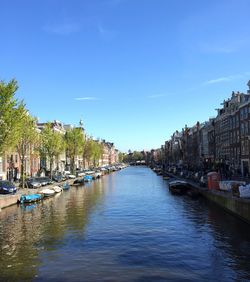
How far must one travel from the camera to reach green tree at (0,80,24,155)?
60062mm

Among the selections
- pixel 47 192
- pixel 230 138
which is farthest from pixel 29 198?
pixel 230 138

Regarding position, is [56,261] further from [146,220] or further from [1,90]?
[1,90]

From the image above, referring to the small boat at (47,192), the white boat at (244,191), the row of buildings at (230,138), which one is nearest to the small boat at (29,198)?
the small boat at (47,192)

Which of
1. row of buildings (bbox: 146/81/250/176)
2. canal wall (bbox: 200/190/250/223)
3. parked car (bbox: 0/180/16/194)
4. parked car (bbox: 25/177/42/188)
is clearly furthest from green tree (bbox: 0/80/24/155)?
row of buildings (bbox: 146/81/250/176)

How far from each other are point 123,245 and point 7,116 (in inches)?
1305

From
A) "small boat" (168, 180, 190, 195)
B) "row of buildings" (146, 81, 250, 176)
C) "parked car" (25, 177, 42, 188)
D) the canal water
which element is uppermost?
"row of buildings" (146, 81, 250, 176)

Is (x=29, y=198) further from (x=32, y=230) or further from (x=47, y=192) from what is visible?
(x=32, y=230)

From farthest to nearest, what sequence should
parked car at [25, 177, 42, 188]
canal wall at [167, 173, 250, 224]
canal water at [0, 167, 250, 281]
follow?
parked car at [25, 177, 42, 188]
canal wall at [167, 173, 250, 224]
canal water at [0, 167, 250, 281]

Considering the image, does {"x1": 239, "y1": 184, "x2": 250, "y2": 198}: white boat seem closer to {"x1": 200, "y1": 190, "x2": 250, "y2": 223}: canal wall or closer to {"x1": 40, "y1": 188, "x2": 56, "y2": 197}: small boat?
{"x1": 200, "y1": 190, "x2": 250, "y2": 223}: canal wall

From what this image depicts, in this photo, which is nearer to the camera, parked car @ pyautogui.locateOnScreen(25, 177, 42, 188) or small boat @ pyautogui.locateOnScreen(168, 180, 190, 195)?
parked car @ pyautogui.locateOnScreen(25, 177, 42, 188)

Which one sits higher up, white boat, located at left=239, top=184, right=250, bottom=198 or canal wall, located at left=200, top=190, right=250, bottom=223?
white boat, located at left=239, top=184, right=250, bottom=198

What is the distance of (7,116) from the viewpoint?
59.8 meters

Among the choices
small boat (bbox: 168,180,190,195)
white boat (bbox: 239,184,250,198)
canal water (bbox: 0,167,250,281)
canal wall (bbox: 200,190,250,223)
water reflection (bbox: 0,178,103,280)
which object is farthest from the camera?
small boat (bbox: 168,180,190,195)

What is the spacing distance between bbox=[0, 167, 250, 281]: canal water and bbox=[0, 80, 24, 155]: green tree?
33.5 ft
